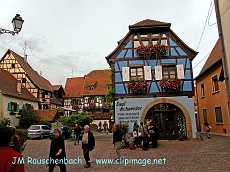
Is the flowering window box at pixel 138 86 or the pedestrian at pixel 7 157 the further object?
the flowering window box at pixel 138 86

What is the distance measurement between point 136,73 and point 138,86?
125 cm

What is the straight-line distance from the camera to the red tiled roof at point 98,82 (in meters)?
40.8

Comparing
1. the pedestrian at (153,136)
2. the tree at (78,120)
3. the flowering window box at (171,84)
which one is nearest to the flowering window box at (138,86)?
the flowering window box at (171,84)

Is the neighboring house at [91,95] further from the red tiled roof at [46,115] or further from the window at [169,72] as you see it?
the window at [169,72]

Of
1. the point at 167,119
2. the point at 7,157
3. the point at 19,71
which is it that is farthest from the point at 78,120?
the point at 7,157

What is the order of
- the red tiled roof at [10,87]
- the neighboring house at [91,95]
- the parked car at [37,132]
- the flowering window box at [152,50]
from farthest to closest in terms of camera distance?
the neighboring house at [91,95], the red tiled roof at [10,87], the parked car at [37,132], the flowering window box at [152,50]

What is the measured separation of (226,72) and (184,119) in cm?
1047

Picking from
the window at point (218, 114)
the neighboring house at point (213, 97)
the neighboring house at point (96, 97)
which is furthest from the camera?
the neighboring house at point (96, 97)

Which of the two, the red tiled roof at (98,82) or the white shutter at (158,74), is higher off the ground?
the red tiled roof at (98,82)

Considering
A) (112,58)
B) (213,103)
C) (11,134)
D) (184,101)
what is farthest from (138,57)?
(11,134)

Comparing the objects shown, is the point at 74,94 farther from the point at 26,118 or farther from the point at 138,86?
the point at 138,86

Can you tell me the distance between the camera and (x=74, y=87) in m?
46.4

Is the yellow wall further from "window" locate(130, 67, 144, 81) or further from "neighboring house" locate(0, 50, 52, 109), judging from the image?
"neighboring house" locate(0, 50, 52, 109)

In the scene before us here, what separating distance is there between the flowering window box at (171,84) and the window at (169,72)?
618 millimetres
